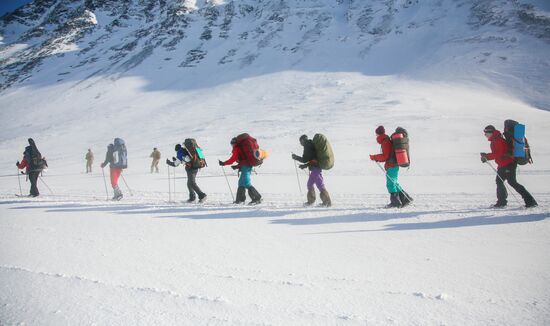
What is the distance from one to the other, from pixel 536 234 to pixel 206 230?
4.75 meters

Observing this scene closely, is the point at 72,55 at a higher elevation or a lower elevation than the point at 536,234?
higher

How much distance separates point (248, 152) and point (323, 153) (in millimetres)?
1762

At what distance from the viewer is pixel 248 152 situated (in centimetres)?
799

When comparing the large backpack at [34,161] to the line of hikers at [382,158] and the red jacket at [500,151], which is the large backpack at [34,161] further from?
the red jacket at [500,151]

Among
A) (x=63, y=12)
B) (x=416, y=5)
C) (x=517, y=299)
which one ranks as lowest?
(x=517, y=299)

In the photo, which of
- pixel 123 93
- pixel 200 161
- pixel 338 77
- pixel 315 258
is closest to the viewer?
pixel 315 258

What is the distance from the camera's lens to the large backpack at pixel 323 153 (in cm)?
751

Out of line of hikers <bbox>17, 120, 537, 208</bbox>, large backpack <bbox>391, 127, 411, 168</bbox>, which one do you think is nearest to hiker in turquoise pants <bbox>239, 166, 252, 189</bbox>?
line of hikers <bbox>17, 120, 537, 208</bbox>

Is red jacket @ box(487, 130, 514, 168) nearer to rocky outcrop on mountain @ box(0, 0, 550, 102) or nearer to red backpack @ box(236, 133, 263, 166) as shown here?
red backpack @ box(236, 133, 263, 166)

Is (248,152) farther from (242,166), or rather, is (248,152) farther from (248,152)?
(242,166)

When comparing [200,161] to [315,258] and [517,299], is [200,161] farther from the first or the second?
[517,299]

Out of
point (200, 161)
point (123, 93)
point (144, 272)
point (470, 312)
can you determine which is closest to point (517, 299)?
point (470, 312)

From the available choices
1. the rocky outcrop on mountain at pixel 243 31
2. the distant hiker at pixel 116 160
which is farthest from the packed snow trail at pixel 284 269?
the rocky outcrop on mountain at pixel 243 31

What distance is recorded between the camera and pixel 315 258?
12.8 feet
